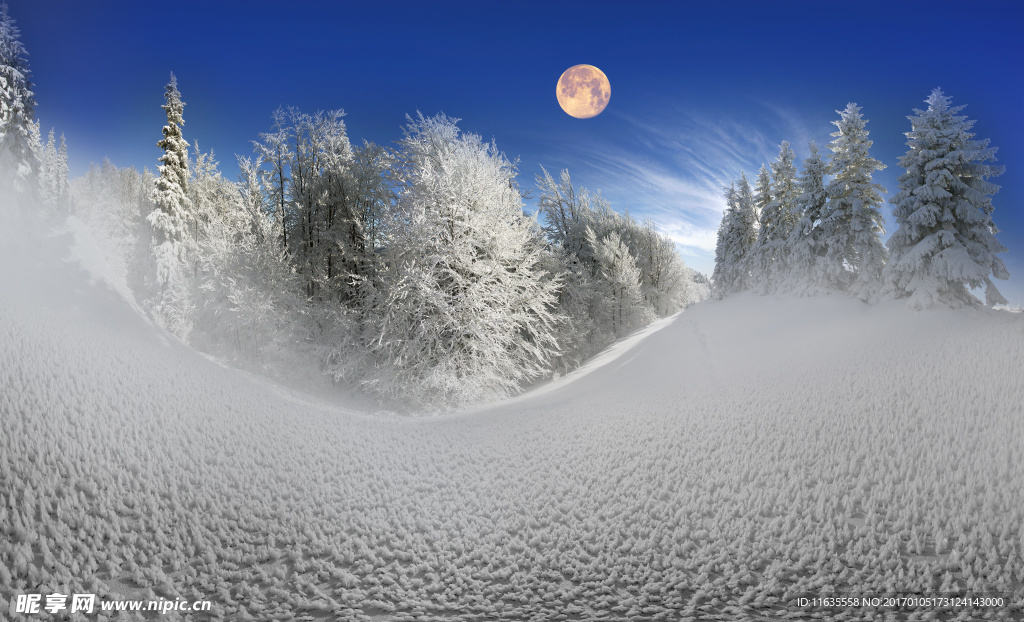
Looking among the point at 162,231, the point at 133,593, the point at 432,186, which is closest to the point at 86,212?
the point at 162,231

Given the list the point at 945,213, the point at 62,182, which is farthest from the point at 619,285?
the point at 62,182

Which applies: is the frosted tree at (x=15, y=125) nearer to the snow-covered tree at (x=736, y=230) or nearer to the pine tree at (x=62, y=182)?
the pine tree at (x=62, y=182)

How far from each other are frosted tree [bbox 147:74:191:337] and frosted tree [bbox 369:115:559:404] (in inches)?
336

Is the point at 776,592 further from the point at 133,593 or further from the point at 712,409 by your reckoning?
the point at 133,593

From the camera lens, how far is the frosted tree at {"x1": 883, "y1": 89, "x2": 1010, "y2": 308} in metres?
10.1

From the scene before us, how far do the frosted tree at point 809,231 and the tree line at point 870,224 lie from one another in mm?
41

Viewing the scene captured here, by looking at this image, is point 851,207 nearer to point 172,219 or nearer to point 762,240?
point 762,240

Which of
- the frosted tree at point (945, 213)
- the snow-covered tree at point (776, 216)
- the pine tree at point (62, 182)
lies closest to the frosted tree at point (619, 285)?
the snow-covered tree at point (776, 216)

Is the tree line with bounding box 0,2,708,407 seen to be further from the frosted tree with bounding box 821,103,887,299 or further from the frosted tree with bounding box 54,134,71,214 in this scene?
the frosted tree with bounding box 821,103,887,299

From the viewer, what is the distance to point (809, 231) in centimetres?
1728

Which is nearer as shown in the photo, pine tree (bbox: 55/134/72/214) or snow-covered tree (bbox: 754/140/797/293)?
pine tree (bbox: 55/134/72/214)

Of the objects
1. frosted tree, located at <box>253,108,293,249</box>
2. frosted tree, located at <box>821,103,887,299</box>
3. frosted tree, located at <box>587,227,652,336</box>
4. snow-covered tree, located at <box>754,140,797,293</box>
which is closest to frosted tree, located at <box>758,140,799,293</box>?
snow-covered tree, located at <box>754,140,797,293</box>

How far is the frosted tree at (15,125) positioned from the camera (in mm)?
6727

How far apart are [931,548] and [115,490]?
23.9 ft
